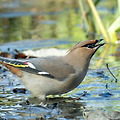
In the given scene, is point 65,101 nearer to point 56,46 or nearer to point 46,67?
Result: point 46,67

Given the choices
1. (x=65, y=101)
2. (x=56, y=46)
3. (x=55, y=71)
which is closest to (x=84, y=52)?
(x=55, y=71)

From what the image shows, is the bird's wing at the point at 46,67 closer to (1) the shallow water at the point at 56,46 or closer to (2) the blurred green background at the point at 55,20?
(1) the shallow water at the point at 56,46

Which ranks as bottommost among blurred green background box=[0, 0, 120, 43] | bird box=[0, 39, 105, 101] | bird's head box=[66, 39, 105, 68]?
bird box=[0, 39, 105, 101]

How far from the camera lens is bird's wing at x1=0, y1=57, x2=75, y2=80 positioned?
5.15 meters

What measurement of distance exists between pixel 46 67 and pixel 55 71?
0.12m

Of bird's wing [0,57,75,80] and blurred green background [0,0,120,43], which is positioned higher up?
blurred green background [0,0,120,43]

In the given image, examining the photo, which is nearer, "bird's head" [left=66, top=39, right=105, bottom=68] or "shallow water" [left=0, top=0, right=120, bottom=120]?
"shallow water" [left=0, top=0, right=120, bottom=120]

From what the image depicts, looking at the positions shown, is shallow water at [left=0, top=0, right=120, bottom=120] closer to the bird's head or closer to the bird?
the bird

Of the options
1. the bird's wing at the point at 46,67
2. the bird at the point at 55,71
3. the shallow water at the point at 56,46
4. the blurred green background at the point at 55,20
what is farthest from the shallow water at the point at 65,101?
the blurred green background at the point at 55,20

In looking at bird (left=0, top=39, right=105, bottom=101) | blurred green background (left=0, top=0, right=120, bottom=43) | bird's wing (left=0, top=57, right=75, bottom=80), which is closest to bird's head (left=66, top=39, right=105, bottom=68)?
bird (left=0, top=39, right=105, bottom=101)

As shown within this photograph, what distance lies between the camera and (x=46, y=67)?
520 centimetres

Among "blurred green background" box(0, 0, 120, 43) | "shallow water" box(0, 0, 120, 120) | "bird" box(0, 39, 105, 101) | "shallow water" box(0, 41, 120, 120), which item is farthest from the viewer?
"blurred green background" box(0, 0, 120, 43)

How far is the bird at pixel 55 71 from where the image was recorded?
509cm

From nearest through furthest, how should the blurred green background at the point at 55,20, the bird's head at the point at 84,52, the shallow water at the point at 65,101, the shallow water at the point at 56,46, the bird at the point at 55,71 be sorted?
the shallow water at the point at 65,101, the shallow water at the point at 56,46, the bird at the point at 55,71, the bird's head at the point at 84,52, the blurred green background at the point at 55,20
